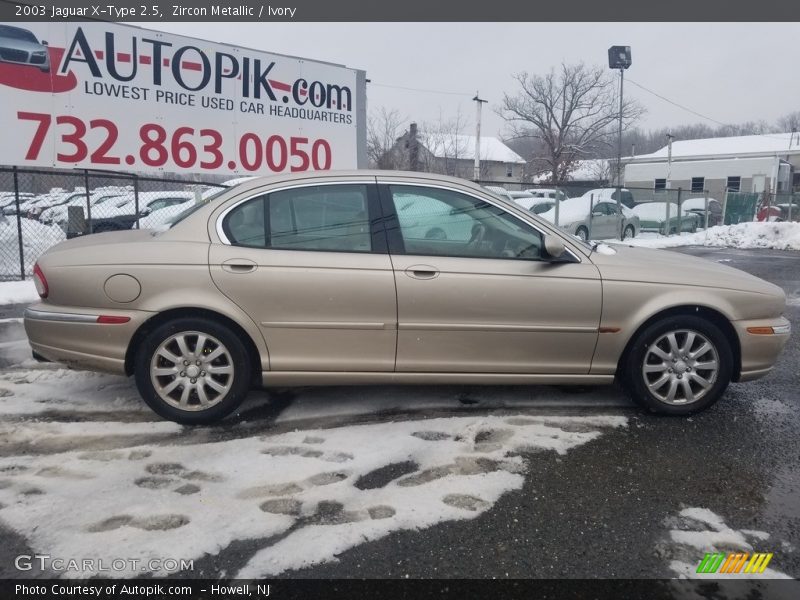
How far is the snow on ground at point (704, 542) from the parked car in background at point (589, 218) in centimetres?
1250

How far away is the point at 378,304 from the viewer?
3.62 meters

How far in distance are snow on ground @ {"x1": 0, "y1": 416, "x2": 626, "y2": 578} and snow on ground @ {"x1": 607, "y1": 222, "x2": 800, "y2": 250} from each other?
1437cm

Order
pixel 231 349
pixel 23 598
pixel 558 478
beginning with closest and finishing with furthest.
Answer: pixel 23 598 < pixel 558 478 < pixel 231 349

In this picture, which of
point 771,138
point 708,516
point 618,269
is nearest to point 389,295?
point 618,269

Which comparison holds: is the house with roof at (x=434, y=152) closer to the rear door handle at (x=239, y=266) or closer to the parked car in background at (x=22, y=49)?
the parked car in background at (x=22, y=49)

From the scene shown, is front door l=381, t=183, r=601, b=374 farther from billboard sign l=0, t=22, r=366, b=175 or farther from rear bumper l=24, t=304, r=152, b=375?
billboard sign l=0, t=22, r=366, b=175

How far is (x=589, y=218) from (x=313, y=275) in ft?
42.7

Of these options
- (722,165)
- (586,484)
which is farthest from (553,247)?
(722,165)

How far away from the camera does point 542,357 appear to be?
3.79 metres

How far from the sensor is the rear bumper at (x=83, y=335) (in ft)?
11.6

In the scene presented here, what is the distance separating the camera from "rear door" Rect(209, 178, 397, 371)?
358 centimetres

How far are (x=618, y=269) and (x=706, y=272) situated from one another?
0.65m

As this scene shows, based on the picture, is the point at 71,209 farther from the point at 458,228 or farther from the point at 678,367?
the point at 678,367
